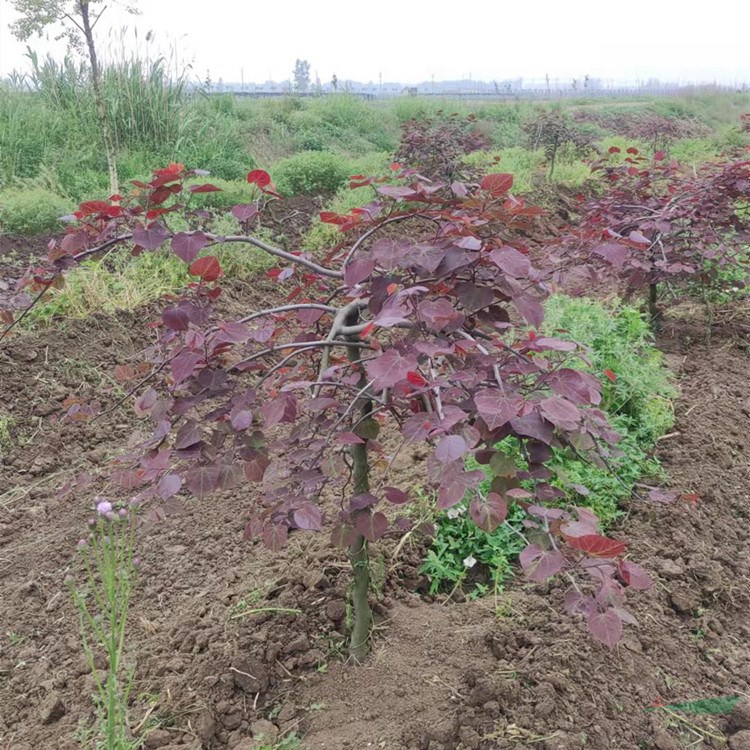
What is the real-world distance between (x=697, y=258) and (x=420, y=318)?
3.70 m

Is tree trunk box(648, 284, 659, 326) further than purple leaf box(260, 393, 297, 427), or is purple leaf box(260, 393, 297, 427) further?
tree trunk box(648, 284, 659, 326)

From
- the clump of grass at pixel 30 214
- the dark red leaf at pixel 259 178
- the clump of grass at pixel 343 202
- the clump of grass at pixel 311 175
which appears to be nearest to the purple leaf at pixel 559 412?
the dark red leaf at pixel 259 178

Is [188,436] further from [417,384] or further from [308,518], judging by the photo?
[417,384]

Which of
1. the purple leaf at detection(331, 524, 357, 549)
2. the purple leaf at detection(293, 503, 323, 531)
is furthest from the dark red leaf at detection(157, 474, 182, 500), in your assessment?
the purple leaf at detection(331, 524, 357, 549)

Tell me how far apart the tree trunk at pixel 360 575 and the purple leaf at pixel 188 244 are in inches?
21.1

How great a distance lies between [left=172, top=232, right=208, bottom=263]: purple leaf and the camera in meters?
1.32

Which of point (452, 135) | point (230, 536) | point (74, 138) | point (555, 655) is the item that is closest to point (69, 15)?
point (74, 138)

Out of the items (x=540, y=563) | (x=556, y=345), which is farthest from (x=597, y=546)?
(x=556, y=345)

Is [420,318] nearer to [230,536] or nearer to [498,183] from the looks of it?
[498,183]

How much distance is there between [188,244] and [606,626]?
1.02 meters

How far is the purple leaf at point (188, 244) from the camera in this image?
132 centimetres

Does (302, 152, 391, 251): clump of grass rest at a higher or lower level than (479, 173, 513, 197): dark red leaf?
lower

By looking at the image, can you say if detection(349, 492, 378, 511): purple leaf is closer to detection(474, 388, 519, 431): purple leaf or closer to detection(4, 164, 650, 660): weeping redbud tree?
detection(4, 164, 650, 660): weeping redbud tree

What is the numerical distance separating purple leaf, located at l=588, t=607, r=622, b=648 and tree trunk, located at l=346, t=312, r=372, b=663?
2.36 ft
